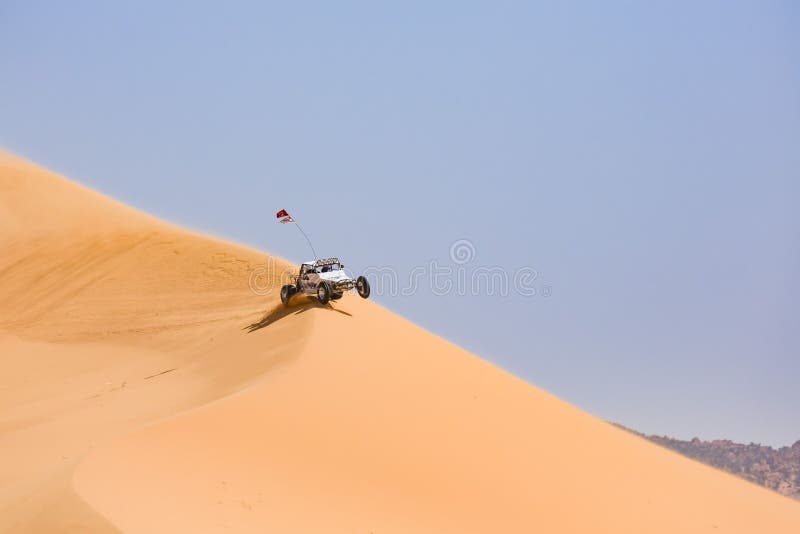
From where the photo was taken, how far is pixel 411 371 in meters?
16.2

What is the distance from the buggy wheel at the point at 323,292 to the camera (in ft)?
59.8

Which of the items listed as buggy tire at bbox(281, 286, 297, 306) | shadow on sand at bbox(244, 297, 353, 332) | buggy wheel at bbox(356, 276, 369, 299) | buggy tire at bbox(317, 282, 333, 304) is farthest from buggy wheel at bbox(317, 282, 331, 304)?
buggy tire at bbox(281, 286, 297, 306)

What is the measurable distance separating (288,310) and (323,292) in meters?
1.10

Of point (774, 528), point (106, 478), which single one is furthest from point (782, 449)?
point (106, 478)

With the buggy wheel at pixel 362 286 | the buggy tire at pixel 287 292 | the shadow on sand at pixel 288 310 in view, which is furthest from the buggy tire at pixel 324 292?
the buggy tire at pixel 287 292

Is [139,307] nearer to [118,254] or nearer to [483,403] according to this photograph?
[118,254]

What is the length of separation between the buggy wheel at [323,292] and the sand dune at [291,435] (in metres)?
0.19

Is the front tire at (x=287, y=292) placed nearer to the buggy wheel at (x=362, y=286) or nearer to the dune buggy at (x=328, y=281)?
the dune buggy at (x=328, y=281)

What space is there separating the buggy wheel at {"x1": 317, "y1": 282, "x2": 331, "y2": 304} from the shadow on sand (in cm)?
17

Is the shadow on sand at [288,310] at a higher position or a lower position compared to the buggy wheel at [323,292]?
lower

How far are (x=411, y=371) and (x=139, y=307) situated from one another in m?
11.2

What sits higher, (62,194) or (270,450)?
(62,194)

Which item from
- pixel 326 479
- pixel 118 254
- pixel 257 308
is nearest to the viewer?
pixel 326 479

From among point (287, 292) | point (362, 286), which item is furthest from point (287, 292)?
point (362, 286)
